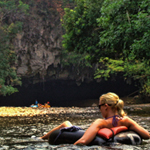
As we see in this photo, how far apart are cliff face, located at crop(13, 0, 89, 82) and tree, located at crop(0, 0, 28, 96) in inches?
48.8

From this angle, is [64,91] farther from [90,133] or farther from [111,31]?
[90,133]

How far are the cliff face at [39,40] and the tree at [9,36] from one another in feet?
4.06

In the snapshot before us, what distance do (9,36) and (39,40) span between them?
4166 mm

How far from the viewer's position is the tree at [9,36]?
27.4 meters

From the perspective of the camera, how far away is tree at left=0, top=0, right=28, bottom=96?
27.4 meters

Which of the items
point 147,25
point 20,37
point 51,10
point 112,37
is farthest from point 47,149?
point 51,10

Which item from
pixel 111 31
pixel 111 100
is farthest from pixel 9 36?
pixel 111 100

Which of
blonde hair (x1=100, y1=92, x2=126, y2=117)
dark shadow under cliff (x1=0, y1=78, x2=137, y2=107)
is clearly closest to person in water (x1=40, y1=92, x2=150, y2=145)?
blonde hair (x1=100, y1=92, x2=126, y2=117)

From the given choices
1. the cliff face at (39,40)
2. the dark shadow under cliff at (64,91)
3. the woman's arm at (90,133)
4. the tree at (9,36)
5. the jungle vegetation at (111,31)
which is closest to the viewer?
the woman's arm at (90,133)

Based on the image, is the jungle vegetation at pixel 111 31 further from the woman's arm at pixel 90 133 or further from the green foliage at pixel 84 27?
the woman's arm at pixel 90 133

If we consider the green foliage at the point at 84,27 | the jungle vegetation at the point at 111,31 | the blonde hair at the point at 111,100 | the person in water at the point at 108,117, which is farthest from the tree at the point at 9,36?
the blonde hair at the point at 111,100

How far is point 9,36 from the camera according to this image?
29.3m

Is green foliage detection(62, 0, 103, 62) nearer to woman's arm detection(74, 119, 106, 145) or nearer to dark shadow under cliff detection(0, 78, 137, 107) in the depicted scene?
woman's arm detection(74, 119, 106, 145)

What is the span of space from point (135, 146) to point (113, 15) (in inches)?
384
